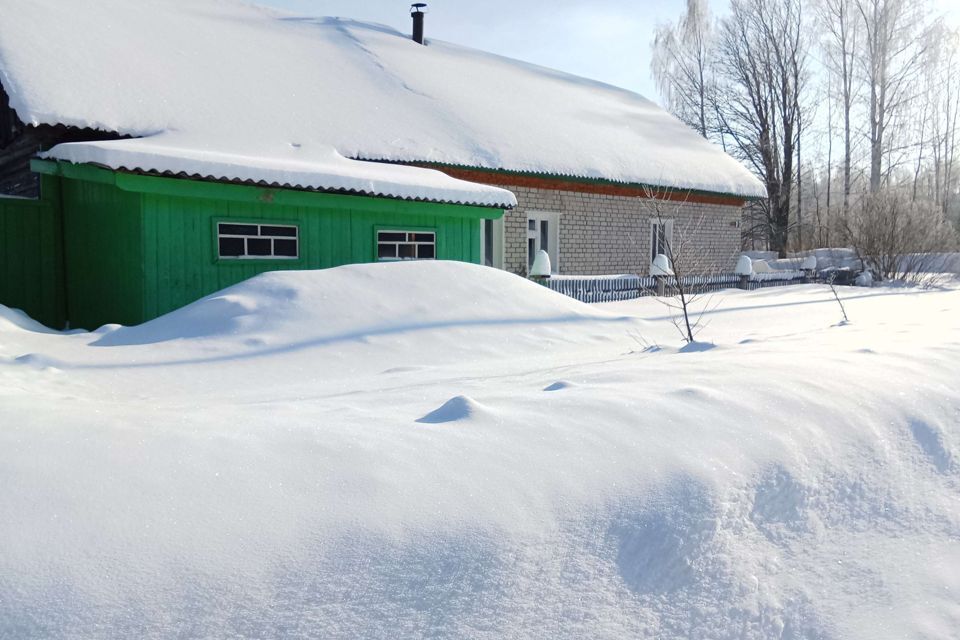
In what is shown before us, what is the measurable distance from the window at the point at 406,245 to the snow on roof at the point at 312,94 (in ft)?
7.10

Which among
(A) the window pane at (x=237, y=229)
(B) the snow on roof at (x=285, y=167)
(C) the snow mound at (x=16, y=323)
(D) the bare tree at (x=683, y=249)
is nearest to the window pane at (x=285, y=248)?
(A) the window pane at (x=237, y=229)

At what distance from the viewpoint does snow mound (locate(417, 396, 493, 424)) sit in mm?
3113

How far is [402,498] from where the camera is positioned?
2.40 meters

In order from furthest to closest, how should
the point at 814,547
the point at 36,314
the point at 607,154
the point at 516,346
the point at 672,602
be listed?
the point at 607,154
the point at 36,314
the point at 516,346
the point at 814,547
the point at 672,602

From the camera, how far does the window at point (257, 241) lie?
31.4ft

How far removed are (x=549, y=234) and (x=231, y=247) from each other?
811 cm

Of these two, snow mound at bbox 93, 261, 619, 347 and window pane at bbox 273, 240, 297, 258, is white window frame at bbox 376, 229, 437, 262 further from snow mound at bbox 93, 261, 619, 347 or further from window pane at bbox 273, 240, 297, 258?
snow mound at bbox 93, 261, 619, 347

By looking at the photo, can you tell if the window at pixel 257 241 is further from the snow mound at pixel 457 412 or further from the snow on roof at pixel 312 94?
the snow mound at pixel 457 412

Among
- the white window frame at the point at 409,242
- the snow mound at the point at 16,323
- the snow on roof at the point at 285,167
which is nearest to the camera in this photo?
the snow mound at the point at 16,323

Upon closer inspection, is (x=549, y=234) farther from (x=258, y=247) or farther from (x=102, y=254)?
(x=102, y=254)

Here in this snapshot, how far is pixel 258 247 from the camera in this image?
9.87 metres

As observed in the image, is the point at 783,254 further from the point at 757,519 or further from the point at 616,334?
the point at 757,519

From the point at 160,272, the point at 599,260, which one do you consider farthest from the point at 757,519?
the point at 599,260

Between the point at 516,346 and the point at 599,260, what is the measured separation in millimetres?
9887
